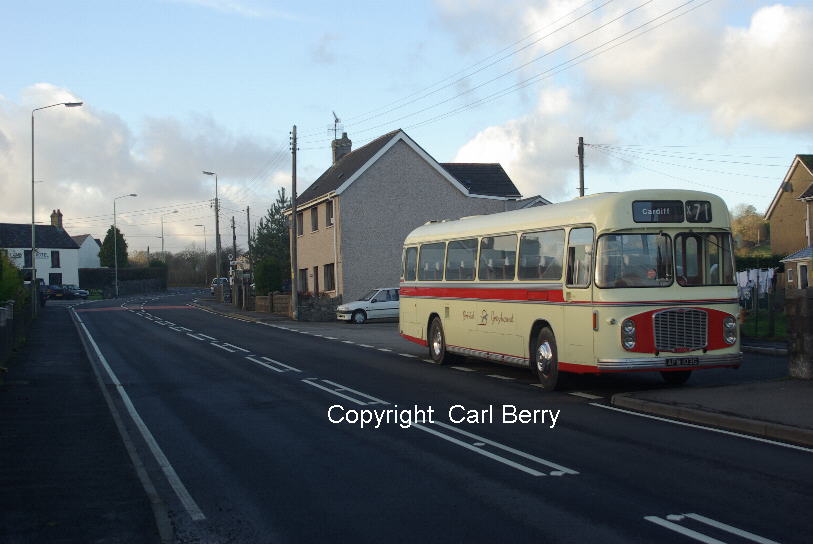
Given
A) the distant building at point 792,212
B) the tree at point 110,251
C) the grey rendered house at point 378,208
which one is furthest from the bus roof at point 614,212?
the tree at point 110,251

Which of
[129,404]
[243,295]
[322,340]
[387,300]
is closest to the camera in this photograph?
[129,404]

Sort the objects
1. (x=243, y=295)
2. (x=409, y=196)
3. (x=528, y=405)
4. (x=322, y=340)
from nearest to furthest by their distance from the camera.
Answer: (x=528, y=405)
(x=322, y=340)
(x=409, y=196)
(x=243, y=295)

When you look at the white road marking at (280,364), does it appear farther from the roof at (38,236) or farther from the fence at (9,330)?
the roof at (38,236)

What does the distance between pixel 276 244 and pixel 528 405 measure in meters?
72.0


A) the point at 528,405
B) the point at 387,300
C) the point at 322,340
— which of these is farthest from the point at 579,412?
the point at 387,300

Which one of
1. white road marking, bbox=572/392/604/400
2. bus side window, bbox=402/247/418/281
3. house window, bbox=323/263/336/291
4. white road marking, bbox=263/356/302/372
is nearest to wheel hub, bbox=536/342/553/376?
white road marking, bbox=572/392/604/400

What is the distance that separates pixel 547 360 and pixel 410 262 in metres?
7.89

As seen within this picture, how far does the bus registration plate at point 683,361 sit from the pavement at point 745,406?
0.42 metres

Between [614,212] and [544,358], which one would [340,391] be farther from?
[614,212]

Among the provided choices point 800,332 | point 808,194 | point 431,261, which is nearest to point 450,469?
point 800,332

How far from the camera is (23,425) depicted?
1199 cm

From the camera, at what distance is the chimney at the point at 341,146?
54.1 metres

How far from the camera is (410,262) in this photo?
2228 centimetres

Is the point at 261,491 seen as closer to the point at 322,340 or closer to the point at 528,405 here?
the point at 528,405
